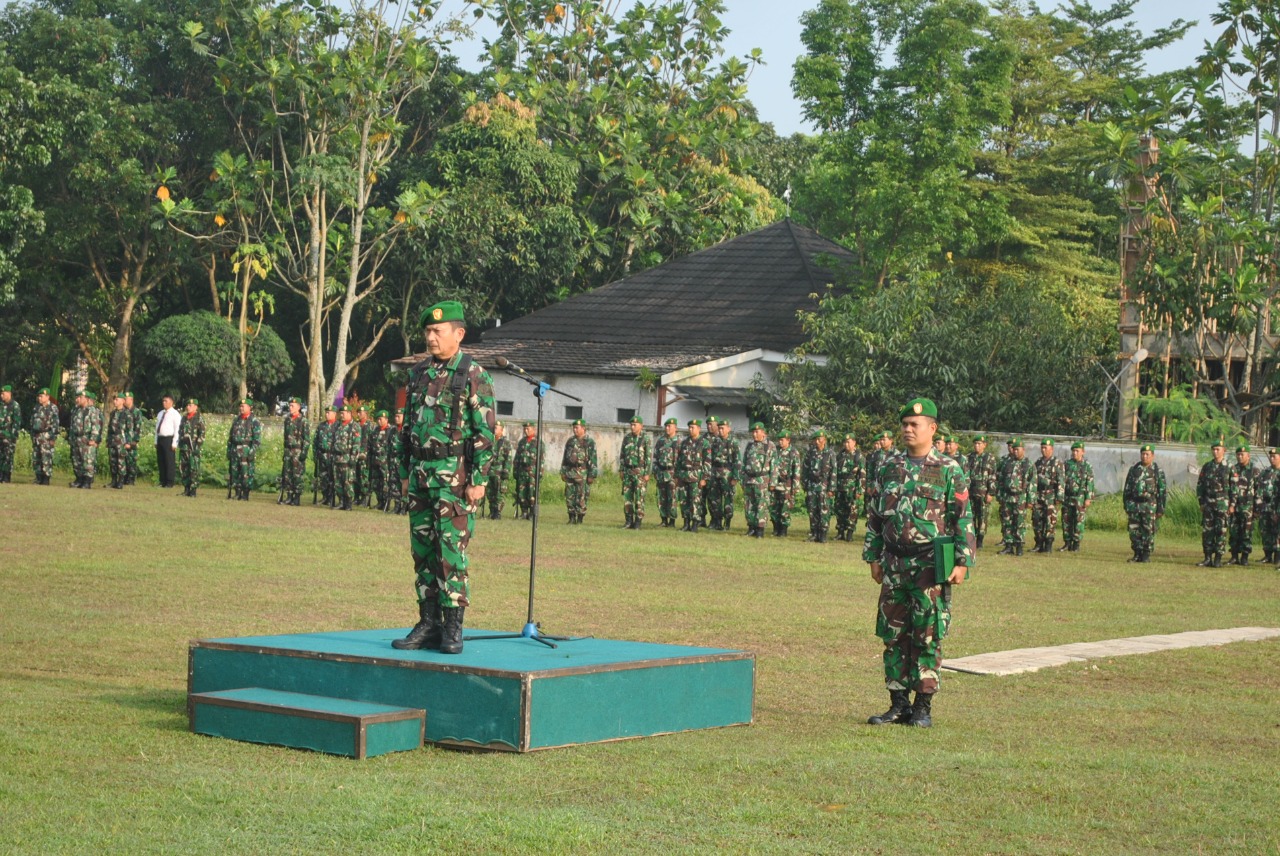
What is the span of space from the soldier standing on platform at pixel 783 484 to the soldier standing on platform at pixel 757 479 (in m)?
0.10

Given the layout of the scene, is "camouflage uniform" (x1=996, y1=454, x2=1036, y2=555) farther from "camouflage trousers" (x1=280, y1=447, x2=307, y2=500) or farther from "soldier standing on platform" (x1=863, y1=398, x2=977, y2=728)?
"soldier standing on platform" (x1=863, y1=398, x2=977, y2=728)

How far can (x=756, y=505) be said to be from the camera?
25656 mm

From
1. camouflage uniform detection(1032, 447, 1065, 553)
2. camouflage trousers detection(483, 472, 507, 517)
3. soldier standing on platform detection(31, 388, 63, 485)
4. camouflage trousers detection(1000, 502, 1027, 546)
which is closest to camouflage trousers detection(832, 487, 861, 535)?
camouflage trousers detection(1000, 502, 1027, 546)

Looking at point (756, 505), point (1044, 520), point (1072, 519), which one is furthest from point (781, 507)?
point (1072, 519)

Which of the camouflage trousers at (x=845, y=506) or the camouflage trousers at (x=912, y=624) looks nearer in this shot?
the camouflage trousers at (x=912, y=624)

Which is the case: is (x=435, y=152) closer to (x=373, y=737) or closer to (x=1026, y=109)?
(x=1026, y=109)

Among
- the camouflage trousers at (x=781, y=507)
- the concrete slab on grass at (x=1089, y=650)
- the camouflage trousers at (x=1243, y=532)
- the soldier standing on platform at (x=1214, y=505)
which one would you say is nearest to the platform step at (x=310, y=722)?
the concrete slab on grass at (x=1089, y=650)

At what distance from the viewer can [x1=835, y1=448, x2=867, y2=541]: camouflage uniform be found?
26016 mm

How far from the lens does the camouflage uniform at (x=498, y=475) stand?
1058 inches

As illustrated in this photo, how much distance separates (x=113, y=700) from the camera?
8.51 meters

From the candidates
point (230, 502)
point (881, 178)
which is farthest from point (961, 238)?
point (230, 502)

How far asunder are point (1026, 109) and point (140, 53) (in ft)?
87.8

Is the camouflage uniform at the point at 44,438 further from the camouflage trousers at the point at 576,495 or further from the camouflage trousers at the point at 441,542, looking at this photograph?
the camouflage trousers at the point at 441,542

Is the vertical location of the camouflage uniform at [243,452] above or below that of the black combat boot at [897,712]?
above
